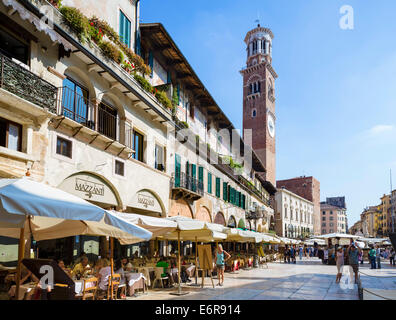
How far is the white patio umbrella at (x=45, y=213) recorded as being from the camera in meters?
5.13

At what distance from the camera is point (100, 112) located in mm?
14680

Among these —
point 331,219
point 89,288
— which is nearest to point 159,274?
point 89,288

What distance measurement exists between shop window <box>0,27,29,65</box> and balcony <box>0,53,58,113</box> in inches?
28.3

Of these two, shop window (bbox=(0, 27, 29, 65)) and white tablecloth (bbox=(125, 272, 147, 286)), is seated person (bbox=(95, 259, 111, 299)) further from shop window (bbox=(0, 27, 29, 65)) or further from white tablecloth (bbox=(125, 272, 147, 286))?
shop window (bbox=(0, 27, 29, 65))

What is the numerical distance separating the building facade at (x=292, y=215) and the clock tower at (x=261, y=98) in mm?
9186

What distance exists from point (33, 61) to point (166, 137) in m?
9.92

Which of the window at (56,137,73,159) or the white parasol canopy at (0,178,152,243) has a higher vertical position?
the window at (56,137,73,159)

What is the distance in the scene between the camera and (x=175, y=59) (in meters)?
20.9

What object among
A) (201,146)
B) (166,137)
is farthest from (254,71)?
(166,137)

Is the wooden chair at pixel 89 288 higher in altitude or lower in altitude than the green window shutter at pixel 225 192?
lower

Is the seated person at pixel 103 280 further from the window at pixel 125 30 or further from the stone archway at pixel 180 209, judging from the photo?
the window at pixel 125 30

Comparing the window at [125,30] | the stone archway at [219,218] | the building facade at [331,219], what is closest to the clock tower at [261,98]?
the stone archway at [219,218]

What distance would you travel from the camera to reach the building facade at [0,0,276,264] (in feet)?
33.7

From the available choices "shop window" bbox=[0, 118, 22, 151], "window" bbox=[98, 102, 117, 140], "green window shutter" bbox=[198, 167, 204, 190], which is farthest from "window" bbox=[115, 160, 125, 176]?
A: "green window shutter" bbox=[198, 167, 204, 190]
